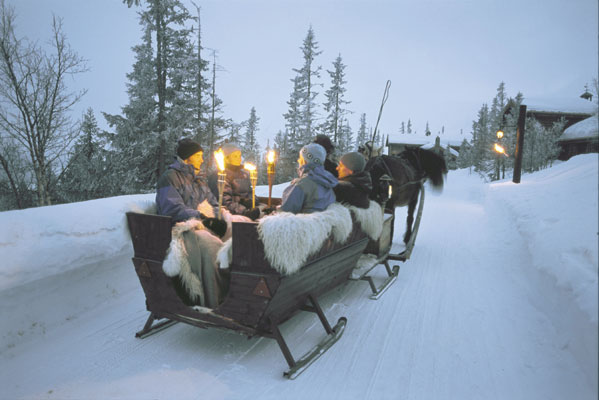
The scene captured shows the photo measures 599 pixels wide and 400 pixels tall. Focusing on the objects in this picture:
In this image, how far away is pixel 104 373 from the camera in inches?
110

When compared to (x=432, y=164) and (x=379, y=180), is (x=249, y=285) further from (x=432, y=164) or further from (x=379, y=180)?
(x=432, y=164)

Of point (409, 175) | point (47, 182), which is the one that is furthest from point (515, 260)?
point (47, 182)

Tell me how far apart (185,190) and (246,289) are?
1542 millimetres

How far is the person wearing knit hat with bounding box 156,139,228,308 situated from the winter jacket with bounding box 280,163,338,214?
0.71 m

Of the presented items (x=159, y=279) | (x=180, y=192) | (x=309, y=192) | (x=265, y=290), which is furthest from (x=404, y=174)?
(x=159, y=279)

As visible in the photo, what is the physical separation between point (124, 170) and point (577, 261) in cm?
1509

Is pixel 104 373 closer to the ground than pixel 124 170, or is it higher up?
closer to the ground

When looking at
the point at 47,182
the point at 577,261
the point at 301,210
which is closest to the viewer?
the point at 577,261

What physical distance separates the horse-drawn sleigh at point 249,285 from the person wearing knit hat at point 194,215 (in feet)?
0.62

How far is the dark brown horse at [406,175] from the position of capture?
16.8 ft

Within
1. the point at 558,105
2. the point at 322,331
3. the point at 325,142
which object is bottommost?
the point at 322,331

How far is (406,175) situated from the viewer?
6.51 m

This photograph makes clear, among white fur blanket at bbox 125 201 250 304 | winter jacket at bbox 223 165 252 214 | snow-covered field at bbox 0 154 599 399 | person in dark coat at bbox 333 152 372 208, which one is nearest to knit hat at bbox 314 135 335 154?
person in dark coat at bbox 333 152 372 208

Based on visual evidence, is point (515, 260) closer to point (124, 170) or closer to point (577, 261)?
point (577, 261)
